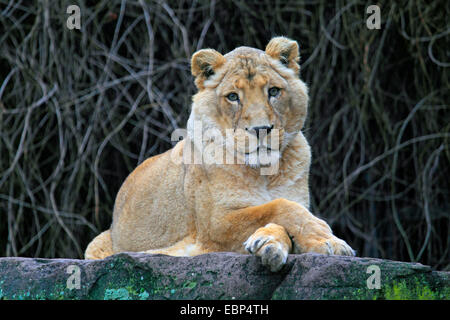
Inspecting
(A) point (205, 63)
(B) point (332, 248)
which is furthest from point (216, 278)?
(A) point (205, 63)

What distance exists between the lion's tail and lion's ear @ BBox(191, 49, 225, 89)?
1.03 metres

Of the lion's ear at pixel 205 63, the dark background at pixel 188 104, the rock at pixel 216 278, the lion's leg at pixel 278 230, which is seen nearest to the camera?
the rock at pixel 216 278

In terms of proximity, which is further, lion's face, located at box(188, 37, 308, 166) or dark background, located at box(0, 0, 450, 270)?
dark background, located at box(0, 0, 450, 270)

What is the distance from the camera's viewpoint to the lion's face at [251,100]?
263cm

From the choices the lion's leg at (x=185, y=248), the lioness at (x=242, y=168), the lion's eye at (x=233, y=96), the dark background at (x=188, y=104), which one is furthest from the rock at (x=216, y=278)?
the dark background at (x=188, y=104)

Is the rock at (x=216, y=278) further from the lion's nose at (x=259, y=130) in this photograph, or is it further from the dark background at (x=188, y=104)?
the dark background at (x=188, y=104)

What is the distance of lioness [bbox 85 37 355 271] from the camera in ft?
8.50

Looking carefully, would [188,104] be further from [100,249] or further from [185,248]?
[185,248]

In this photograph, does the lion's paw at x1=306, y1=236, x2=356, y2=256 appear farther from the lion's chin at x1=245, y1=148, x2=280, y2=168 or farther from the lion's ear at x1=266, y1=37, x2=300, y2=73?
the lion's ear at x1=266, y1=37, x2=300, y2=73

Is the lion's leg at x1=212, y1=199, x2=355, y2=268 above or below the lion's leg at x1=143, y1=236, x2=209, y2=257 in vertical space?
above

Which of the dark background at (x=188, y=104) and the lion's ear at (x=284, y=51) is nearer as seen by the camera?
the lion's ear at (x=284, y=51)

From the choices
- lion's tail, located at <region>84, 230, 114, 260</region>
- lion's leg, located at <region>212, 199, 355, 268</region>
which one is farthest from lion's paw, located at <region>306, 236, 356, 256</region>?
lion's tail, located at <region>84, 230, 114, 260</region>

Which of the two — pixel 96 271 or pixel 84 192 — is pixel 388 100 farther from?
pixel 96 271

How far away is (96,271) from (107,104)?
2.46m
